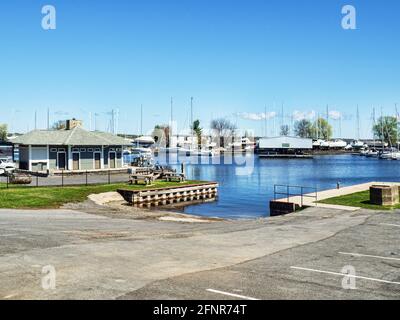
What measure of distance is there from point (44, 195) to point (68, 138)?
18.5 m

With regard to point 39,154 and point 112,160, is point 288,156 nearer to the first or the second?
point 112,160

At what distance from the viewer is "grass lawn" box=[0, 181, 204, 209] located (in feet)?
103

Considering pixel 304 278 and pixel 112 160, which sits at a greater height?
pixel 112 160

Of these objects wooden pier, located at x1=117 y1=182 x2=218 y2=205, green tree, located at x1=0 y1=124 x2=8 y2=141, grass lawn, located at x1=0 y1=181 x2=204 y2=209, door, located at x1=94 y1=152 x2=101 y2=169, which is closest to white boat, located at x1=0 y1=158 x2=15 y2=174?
door, located at x1=94 y1=152 x2=101 y2=169

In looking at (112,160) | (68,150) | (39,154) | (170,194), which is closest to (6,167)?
(39,154)

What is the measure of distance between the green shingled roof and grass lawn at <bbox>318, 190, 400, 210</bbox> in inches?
1140

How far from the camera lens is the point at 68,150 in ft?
168

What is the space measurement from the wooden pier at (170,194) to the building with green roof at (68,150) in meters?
11.2

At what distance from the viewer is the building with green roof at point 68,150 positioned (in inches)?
1983

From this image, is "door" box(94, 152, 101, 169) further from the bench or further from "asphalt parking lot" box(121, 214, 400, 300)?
"asphalt parking lot" box(121, 214, 400, 300)
